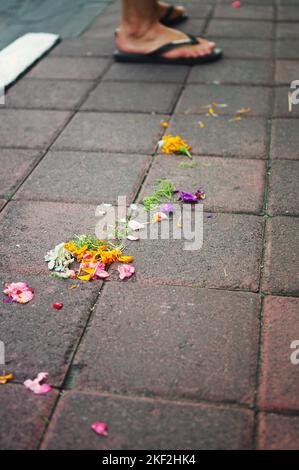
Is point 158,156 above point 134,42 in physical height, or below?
below

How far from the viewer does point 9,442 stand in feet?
4.77

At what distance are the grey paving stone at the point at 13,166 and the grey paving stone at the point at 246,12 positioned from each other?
8.79 feet

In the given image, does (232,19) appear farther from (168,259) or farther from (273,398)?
(273,398)

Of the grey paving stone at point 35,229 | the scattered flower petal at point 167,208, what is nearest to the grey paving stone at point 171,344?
the grey paving stone at point 35,229

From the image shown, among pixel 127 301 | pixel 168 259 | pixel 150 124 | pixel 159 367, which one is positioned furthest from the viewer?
pixel 150 124

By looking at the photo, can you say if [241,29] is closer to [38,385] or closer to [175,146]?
[175,146]

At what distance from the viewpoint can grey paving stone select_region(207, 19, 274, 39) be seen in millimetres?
4395

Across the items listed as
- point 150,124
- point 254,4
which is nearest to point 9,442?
point 150,124

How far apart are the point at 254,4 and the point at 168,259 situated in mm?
3798

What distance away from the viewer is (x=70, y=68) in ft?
12.8

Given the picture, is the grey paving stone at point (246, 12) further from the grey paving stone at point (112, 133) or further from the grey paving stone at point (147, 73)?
the grey paving stone at point (112, 133)

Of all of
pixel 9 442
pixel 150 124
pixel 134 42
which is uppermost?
pixel 134 42

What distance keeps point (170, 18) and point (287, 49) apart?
991mm

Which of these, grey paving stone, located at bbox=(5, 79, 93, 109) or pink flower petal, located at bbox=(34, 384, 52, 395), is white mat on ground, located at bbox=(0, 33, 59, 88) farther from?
pink flower petal, located at bbox=(34, 384, 52, 395)
